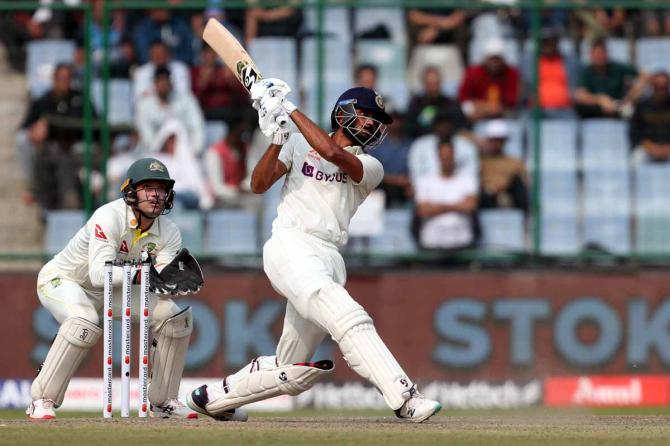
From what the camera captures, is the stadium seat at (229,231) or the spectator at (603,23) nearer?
the stadium seat at (229,231)

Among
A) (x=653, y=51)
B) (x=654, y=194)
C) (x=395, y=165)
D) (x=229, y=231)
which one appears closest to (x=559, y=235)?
(x=654, y=194)

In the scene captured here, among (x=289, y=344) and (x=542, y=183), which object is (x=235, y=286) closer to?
(x=542, y=183)

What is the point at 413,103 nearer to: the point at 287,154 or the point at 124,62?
the point at 124,62

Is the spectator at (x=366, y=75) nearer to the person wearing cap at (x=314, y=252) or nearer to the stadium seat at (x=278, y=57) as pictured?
the stadium seat at (x=278, y=57)

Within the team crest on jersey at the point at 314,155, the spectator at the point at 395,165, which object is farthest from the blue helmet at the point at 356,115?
the spectator at the point at 395,165

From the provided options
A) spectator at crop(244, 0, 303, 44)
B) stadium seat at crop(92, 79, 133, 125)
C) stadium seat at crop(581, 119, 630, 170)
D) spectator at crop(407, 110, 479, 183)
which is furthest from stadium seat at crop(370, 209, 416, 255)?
stadium seat at crop(92, 79, 133, 125)

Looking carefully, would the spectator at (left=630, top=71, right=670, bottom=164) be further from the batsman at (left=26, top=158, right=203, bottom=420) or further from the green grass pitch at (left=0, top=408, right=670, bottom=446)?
the batsman at (left=26, top=158, right=203, bottom=420)

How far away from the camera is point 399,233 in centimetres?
1277

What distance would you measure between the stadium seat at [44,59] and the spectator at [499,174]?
153 inches

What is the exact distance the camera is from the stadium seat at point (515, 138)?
1300 centimetres

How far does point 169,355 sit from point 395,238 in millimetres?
4777

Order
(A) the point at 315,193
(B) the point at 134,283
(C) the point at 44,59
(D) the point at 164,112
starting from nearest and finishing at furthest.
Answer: (A) the point at 315,193 < (B) the point at 134,283 < (D) the point at 164,112 < (C) the point at 44,59

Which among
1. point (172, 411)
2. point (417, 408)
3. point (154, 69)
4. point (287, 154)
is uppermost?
point (154, 69)

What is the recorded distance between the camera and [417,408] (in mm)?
7406
